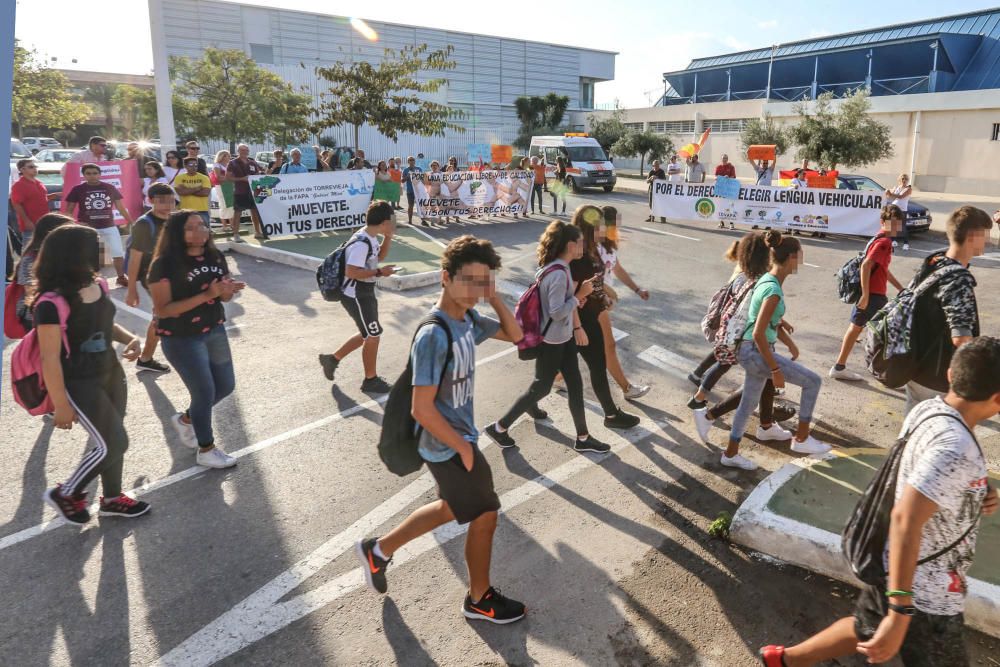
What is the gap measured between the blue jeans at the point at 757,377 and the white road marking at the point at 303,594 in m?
1.35

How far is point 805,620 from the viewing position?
342 cm

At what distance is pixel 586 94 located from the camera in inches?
2869

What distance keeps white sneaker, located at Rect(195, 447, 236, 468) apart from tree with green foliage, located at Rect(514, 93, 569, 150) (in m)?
52.8

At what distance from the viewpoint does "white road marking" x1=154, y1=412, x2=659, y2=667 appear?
3.18m

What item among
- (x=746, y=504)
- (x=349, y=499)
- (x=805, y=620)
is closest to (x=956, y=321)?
(x=746, y=504)

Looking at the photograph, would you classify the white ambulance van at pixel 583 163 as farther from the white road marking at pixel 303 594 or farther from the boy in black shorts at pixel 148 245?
the white road marking at pixel 303 594

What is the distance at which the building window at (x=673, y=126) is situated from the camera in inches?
1836

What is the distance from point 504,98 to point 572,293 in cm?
6351

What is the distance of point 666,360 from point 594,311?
2.24 meters

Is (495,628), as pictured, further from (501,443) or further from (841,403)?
(841,403)

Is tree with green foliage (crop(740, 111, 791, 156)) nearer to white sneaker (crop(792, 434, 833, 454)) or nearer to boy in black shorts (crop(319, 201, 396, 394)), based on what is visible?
white sneaker (crop(792, 434, 833, 454))

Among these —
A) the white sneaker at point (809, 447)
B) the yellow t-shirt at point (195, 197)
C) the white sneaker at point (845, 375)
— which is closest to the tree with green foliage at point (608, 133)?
the yellow t-shirt at point (195, 197)

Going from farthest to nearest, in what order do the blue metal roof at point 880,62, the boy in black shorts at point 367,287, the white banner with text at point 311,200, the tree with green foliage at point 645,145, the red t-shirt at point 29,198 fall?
1. the tree with green foliage at point 645,145
2. the blue metal roof at point 880,62
3. the white banner with text at point 311,200
4. the red t-shirt at point 29,198
5. the boy in black shorts at point 367,287

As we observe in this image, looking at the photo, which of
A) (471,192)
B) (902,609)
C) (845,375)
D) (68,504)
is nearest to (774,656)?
(902,609)
